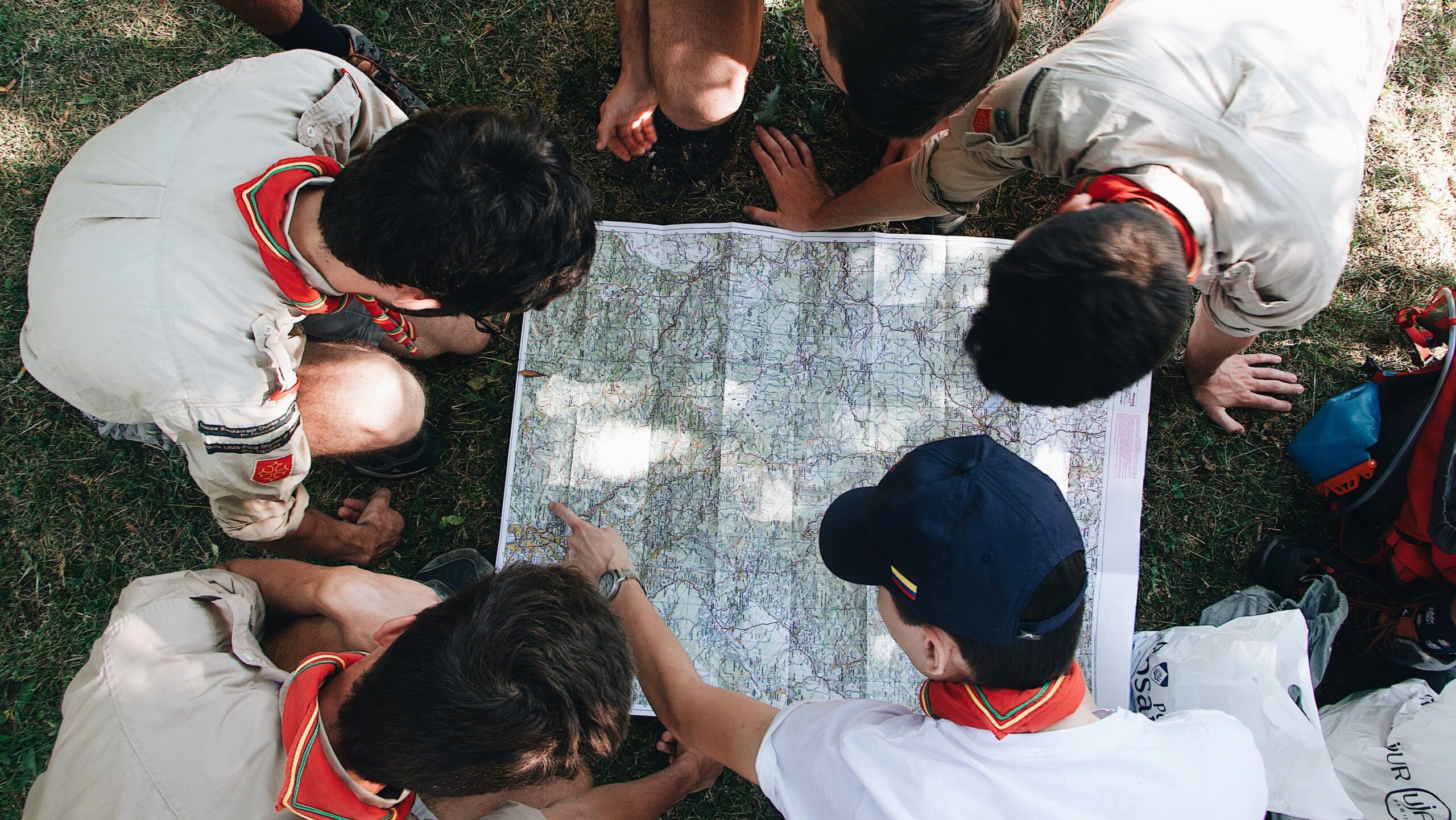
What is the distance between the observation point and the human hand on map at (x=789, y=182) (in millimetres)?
2525

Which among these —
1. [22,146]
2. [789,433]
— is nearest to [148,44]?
[22,146]

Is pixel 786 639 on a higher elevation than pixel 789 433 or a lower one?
lower

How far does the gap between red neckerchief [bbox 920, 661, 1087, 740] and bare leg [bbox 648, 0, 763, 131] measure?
171 cm

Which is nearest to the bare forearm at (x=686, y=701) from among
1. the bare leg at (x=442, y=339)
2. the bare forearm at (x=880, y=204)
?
the bare leg at (x=442, y=339)

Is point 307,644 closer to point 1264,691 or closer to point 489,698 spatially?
point 489,698

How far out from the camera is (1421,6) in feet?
9.13

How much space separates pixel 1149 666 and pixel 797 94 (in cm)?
214

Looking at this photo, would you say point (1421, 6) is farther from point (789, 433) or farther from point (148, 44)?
point (148, 44)

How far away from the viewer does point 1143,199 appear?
1603 millimetres

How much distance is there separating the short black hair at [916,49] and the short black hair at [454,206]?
682 mm

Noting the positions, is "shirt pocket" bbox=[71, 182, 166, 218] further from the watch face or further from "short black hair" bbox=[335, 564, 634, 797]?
the watch face

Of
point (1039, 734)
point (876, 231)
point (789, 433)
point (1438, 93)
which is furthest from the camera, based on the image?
point (1438, 93)

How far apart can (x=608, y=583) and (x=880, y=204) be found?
1.36 metres

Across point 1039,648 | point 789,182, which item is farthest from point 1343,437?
point 789,182
